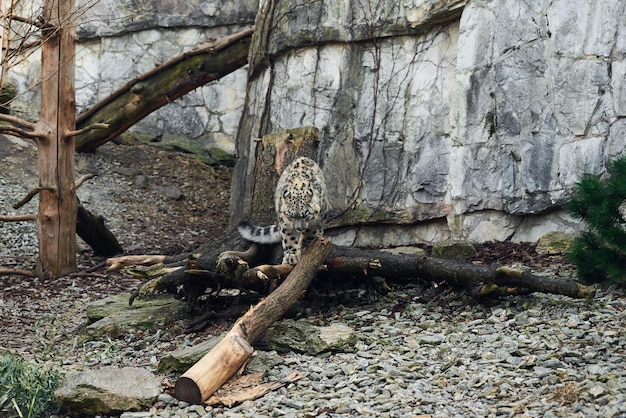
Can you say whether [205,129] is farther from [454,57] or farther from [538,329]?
[538,329]

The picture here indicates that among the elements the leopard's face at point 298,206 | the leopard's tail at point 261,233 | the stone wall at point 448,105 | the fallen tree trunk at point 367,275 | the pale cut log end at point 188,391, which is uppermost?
the stone wall at point 448,105

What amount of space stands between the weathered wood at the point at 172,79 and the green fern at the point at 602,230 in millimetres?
6852

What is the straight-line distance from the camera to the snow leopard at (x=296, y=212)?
720 centimetres

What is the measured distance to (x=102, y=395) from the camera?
210 inches

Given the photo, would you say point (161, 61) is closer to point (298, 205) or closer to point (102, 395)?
point (298, 205)

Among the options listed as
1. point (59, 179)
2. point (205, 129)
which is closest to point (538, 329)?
point (59, 179)

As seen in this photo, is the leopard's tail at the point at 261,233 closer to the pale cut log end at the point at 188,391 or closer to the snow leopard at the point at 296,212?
the snow leopard at the point at 296,212

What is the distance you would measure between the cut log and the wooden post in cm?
422

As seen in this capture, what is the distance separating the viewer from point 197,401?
17.4ft

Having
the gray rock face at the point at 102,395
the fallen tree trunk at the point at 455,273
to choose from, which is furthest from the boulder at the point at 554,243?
the gray rock face at the point at 102,395

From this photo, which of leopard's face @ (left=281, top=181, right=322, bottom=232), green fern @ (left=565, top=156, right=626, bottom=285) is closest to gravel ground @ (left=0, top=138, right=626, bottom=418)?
green fern @ (left=565, top=156, right=626, bottom=285)

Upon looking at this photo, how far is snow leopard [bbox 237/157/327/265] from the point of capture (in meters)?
7.20

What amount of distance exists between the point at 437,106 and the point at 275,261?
10.7 feet

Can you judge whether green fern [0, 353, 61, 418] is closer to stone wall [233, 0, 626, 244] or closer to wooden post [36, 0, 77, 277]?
wooden post [36, 0, 77, 277]
